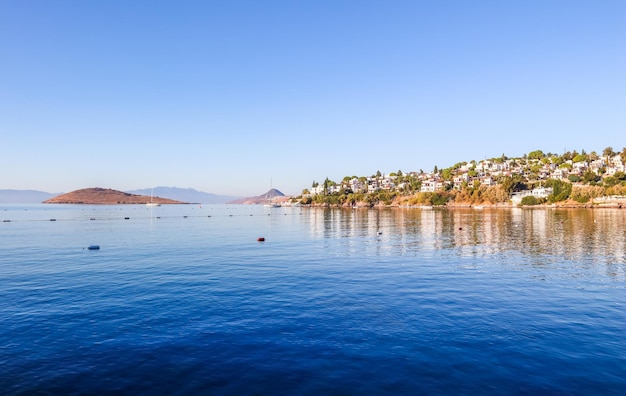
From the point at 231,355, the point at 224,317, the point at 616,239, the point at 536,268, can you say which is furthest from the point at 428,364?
the point at 616,239

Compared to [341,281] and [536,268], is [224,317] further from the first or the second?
[536,268]

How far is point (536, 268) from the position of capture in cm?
4259

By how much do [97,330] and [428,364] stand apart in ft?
64.6

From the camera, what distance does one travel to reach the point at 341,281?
36.8 meters

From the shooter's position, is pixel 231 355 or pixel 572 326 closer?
pixel 231 355

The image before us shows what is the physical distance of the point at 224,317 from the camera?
25.3 metres

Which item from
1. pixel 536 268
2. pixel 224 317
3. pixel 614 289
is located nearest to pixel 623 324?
pixel 614 289

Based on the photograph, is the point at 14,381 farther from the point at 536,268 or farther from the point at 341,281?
the point at 536,268

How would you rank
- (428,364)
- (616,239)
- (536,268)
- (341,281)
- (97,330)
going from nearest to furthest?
(428,364) < (97,330) < (341,281) < (536,268) < (616,239)

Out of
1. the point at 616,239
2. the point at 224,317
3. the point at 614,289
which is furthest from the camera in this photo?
the point at 616,239

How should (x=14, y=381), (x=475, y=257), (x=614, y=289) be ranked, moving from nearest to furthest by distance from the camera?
1. (x=14, y=381)
2. (x=614, y=289)
3. (x=475, y=257)

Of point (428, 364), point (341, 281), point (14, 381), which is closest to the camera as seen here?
point (14, 381)

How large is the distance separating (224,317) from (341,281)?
1455 centimetres

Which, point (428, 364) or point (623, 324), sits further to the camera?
point (623, 324)
